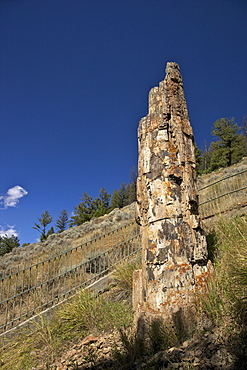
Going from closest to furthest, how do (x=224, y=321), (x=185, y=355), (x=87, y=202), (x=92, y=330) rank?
(x=185, y=355) → (x=224, y=321) → (x=92, y=330) → (x=87, y=202)

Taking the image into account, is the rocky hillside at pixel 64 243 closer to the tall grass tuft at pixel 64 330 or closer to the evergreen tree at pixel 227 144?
the tall grass tuft at pixel 64 330

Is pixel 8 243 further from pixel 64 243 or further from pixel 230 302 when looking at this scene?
pixel 230 302

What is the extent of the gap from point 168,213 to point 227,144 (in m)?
32.3

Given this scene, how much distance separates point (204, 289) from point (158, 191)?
5.25ft

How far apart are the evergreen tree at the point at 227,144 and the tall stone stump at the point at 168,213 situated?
96.5 feet

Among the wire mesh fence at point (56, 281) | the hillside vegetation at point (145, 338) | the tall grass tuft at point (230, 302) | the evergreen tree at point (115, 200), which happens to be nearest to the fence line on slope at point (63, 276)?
the wire mesh fence at point (56, 281)

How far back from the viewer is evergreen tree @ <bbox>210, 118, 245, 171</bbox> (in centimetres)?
3158

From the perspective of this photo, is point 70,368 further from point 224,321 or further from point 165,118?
point 165,118

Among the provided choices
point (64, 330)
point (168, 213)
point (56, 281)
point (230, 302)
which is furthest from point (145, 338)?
point (56, 281)

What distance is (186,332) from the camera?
3.01 metres

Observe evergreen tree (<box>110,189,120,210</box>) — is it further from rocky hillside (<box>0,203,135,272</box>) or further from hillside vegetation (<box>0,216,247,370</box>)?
hillside vegetation (<box>0,216,247,370</box>)

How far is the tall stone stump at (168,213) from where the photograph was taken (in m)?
3.33

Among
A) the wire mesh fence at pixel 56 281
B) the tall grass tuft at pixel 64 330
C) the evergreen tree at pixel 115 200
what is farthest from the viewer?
the evergreen tree at pixel 115 200

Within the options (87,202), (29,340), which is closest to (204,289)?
(29,340)
